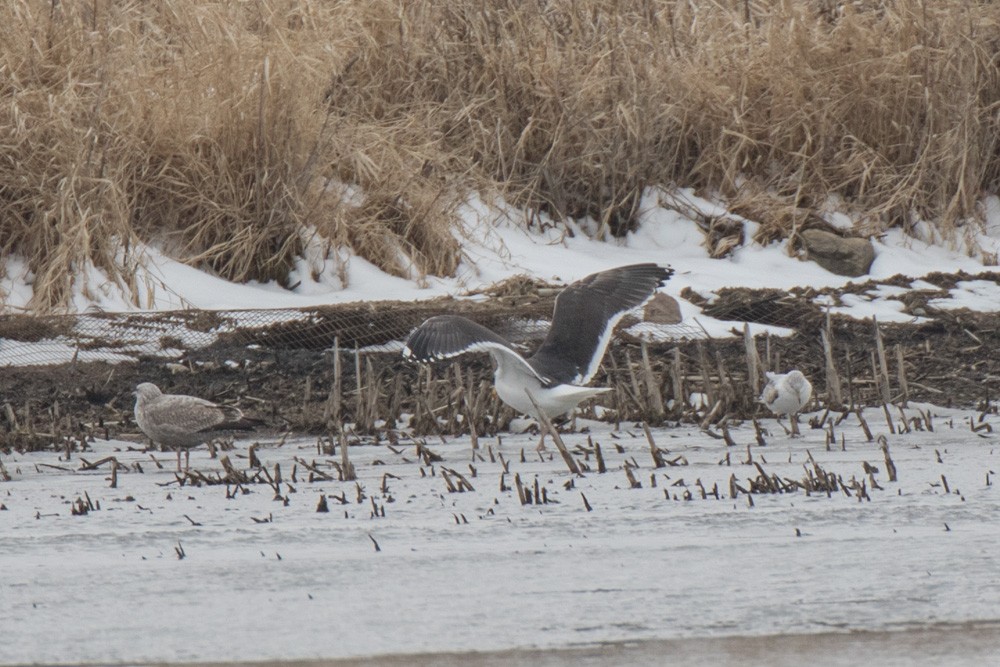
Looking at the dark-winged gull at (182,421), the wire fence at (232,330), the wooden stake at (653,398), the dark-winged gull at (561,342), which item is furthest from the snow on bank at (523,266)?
the dark-winged gull at (182,421)

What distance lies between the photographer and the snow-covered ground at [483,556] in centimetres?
387

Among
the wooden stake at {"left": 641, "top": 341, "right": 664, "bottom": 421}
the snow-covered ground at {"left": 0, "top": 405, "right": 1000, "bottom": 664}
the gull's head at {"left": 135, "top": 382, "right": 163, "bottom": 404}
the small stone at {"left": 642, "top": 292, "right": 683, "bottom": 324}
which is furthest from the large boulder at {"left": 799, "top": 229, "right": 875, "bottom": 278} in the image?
the gull's head at {"left": 135, "top": 382, "right": 163, "bottom": 404}

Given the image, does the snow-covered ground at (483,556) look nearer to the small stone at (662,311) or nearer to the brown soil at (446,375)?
the brown soil at (446,375)

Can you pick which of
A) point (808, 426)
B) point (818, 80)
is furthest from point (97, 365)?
point (818, 80)

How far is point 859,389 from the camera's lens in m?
8.03

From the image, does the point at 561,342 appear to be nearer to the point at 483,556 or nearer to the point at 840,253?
the point at 483,556

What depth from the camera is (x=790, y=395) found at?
7.00m

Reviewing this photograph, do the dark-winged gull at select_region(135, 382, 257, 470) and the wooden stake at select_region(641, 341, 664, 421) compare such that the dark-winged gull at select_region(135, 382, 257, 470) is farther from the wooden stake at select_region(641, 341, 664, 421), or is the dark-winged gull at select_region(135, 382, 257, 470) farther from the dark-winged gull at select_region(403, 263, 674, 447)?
the wooden stake at select_region(641, 341, 664, 421)

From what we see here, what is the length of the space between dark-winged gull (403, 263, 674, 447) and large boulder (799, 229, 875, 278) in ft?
11.0

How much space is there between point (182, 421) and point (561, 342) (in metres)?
1.86

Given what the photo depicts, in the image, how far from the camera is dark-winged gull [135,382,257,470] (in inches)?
257

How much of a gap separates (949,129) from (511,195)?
3328 millimetres

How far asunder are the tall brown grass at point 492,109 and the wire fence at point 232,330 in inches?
42.4

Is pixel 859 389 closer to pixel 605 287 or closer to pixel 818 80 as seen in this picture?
pixel 605 287
